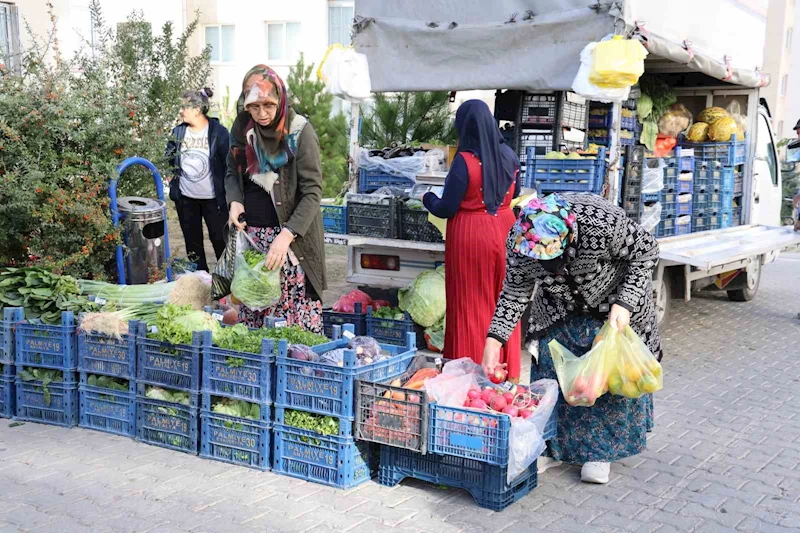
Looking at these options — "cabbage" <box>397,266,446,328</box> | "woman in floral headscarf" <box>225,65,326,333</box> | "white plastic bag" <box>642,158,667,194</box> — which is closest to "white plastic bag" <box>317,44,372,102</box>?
"cabbage" <box>397,266,446,328</box>

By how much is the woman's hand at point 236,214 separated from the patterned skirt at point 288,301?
3.9 inches

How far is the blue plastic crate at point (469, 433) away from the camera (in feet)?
13.7

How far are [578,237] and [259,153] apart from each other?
2.16 metres

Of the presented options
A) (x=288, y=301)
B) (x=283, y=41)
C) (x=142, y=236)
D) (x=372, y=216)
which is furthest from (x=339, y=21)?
(x=288, y=301)

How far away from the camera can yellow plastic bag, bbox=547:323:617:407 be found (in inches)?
172

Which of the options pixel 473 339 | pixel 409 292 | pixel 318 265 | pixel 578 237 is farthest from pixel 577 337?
pixel 409 292

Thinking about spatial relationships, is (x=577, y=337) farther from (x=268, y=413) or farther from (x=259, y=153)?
(x=259, y=153)

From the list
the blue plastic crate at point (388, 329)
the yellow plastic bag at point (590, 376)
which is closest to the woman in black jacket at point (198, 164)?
the blue plastic crate at point (388, 329)

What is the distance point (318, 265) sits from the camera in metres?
5.66

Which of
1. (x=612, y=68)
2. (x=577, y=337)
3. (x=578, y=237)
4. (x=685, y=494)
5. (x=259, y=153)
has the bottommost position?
(x=685, y=494)

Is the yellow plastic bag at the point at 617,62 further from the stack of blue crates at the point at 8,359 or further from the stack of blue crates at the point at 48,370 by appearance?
the stack of blue crates at the point at 8,359

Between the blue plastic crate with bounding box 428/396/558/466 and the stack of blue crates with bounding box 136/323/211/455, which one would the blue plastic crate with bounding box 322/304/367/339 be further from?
the blue plastic crate with bounding box 428/396/558/466

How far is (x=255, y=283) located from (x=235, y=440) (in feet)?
3.26

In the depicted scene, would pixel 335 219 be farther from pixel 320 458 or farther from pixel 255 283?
pixel 320 458
